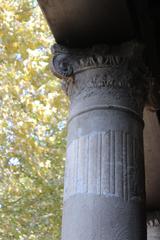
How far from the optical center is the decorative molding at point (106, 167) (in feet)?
11.8

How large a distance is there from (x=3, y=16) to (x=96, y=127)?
5.58m

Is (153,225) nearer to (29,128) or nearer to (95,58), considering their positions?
(29,128)

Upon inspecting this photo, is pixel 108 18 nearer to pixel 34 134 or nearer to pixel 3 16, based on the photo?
pixel 3 16

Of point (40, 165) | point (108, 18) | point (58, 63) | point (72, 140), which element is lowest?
point (72, 140)

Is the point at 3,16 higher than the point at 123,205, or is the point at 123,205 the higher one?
the point at 3,16

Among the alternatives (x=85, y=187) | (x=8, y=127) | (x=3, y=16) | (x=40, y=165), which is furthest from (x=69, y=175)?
(x=40, y=165)

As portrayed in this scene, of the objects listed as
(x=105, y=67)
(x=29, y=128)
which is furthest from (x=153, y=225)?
(x=105, y=67)

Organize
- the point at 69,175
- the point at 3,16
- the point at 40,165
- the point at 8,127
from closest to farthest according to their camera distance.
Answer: the point at 69,175 < the point at 3,16 < the point at 8,127 < the point at 40,165

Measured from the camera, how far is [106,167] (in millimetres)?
3637

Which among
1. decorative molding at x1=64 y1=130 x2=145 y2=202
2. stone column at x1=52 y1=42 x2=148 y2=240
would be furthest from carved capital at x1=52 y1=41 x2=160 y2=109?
decorative molding at x1=64 y1=130 x2=145 y2=202

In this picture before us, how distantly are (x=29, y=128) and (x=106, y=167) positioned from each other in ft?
22.5

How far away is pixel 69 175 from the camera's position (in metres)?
3.77

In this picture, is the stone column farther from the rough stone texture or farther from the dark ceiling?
the rough stone texture

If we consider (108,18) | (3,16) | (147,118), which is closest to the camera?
(108,18)
